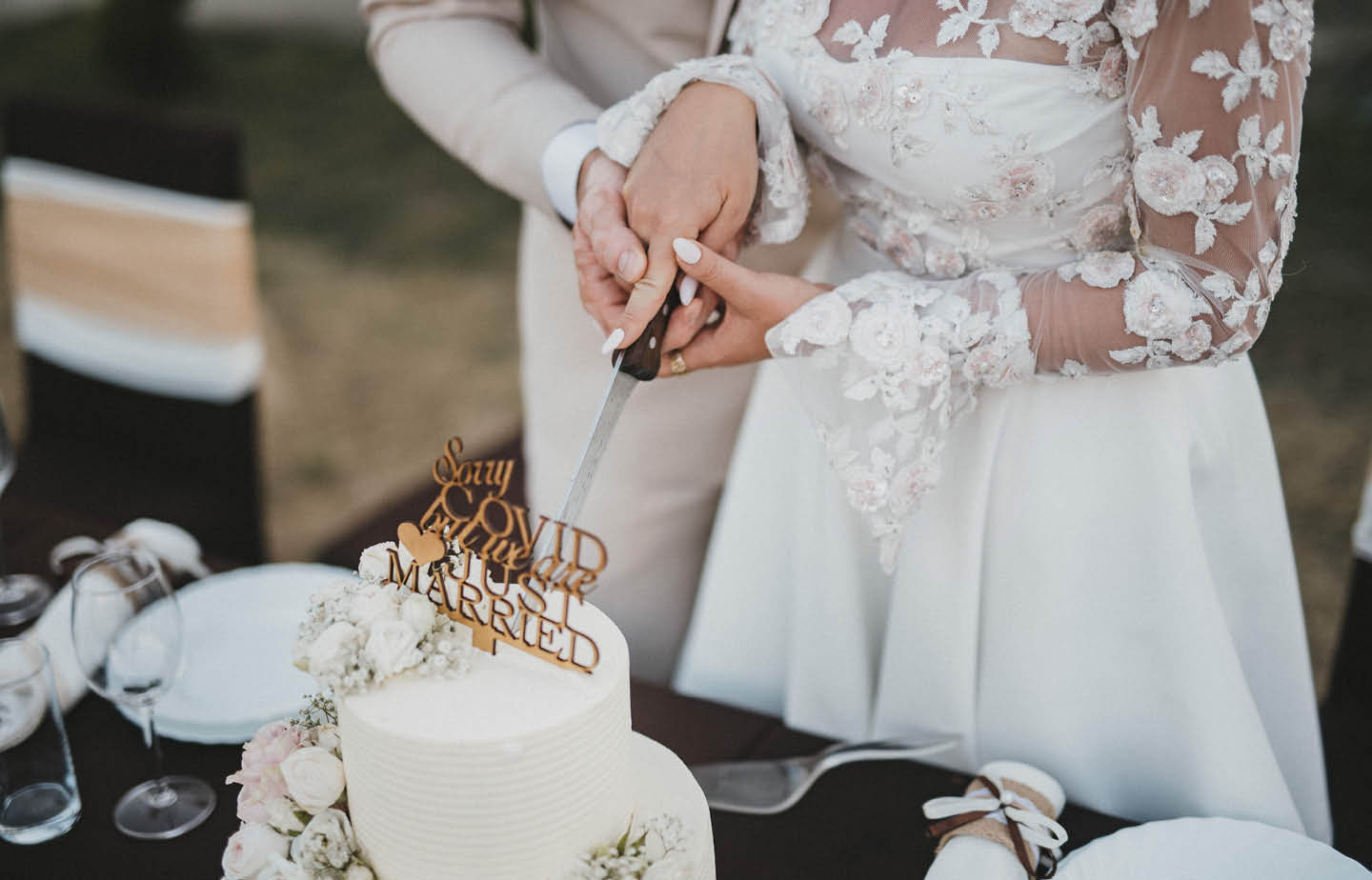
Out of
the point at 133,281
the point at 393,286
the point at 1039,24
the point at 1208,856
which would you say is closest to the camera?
the point at 1208,856

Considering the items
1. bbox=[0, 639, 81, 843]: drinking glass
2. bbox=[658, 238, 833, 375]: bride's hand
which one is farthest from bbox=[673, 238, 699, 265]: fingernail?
Result: bbox=[0, 639, 81, 843]: drinking glass

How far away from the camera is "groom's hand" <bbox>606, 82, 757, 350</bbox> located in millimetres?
1227

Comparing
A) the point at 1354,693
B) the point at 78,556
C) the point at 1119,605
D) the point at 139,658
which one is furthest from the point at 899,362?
the point at 78,556

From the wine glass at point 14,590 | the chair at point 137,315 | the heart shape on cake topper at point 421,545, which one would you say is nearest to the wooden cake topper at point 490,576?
the heart shape on cake topper at point 421,545

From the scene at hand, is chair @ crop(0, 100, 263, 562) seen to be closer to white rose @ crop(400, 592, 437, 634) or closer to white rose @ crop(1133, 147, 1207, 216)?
white rose @ crop(400, 592, 437, 634)

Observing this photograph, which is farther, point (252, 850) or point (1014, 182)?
point (1014, 182)

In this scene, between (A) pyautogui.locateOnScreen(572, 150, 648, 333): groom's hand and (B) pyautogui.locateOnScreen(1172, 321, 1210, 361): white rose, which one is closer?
(B) pyautogui.locateOnScreen(1172, 321, 1210, 361): white rose

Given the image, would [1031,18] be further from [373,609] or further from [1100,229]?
[373,609]

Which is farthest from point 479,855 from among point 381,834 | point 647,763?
point 647,763

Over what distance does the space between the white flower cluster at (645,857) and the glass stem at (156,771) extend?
1.67 feet

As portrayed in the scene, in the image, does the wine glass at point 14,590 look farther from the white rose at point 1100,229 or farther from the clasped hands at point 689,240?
the white rose at point 1100,229

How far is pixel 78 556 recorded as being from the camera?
1.55 m

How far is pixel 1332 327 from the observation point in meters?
4.43

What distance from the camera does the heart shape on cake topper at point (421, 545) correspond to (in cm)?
92
